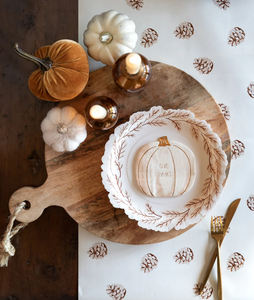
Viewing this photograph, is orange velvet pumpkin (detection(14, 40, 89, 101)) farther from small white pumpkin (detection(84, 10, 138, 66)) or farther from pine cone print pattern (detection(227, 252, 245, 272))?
pine cone print pattern (detection(227, 252, 245, 272))

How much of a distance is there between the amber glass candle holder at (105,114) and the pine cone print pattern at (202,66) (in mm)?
339

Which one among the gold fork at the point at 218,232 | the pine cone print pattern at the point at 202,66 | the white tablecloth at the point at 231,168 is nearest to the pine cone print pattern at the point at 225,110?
the white tablecloth at the point at 231,168

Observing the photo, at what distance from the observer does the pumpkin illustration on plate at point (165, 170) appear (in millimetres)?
757

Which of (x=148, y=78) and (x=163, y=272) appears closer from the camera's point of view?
(x=148, y=78)

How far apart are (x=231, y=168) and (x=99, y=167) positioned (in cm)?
45

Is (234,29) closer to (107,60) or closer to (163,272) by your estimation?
(107,60)

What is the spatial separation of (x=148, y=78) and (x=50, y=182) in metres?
0.42

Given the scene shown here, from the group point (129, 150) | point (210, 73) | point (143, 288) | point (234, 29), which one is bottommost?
point (143, 288)

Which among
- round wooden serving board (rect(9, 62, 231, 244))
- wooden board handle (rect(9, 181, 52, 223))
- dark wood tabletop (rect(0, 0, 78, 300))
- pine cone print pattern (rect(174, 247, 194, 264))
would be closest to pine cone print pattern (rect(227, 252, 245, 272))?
pine cone print pattern (rect(174, 247, 194, 264))

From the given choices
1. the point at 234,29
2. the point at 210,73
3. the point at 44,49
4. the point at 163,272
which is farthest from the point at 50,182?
the point at 234,29

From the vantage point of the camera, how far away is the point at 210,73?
0.86 metres

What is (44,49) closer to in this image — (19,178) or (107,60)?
(107,60)

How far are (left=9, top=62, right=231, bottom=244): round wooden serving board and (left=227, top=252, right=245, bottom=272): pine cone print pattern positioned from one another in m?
0.24

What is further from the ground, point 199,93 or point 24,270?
point 199,93
